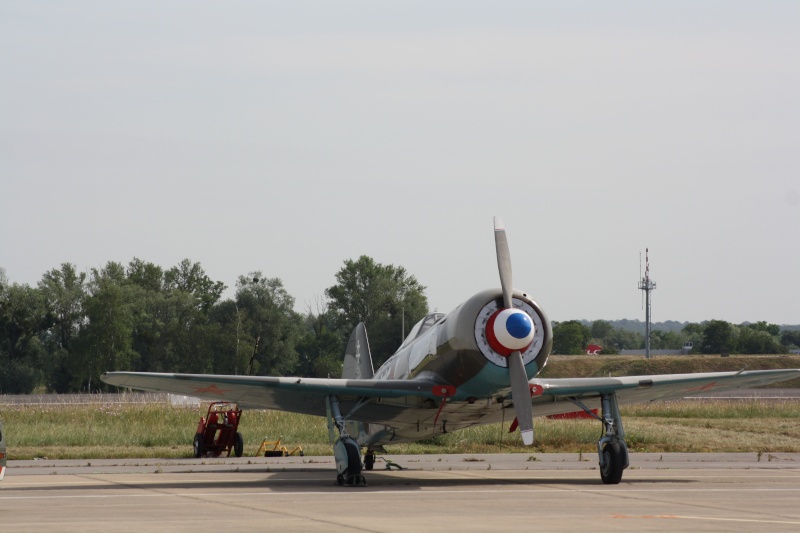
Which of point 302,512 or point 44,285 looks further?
point 44,285

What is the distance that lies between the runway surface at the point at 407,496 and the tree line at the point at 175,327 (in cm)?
6014

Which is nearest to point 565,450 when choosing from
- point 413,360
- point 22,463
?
point 413,360

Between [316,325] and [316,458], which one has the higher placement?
[316,325]

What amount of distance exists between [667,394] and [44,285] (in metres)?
79.8

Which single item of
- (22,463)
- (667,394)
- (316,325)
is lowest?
(22,463)

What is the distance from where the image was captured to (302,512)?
38.7 ft

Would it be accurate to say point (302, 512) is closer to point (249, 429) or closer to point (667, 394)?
point (667, 394)

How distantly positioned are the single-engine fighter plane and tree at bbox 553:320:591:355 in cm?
11685

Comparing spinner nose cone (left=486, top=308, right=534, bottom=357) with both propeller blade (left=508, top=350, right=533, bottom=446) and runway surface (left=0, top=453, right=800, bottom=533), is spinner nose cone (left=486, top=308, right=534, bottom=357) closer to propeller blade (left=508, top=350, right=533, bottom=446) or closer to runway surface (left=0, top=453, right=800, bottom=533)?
propeller blade (left=508, top=350, right=533, bottom=446)

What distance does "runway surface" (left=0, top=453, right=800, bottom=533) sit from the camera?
10.6 metres

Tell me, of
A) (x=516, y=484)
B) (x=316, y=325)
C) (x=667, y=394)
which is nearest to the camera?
(x=516, y=484)

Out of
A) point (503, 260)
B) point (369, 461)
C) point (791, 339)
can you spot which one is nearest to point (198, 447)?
point (369, 461)

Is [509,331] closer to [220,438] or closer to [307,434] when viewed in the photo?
[220,438]

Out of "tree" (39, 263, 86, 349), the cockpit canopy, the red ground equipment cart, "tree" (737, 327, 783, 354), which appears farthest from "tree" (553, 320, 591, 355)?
the cockpit canopy
